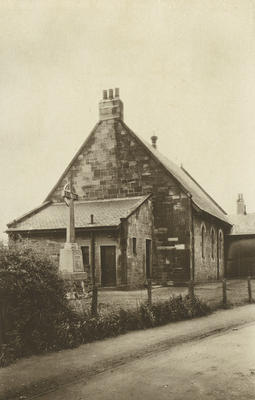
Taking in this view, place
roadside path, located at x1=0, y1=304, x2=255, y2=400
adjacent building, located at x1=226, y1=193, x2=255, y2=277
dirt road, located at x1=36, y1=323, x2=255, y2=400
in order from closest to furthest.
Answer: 1. dirt road, located at x1=36, y1=323, x2=255, y2=400
2. roadside path, located at x1=0, y1=304, x2=255, y2=400
3. adjacent building, located at x1=226, y1=193, x2=255, y2=277

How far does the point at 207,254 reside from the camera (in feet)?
96.0

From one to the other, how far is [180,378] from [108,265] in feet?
52.3

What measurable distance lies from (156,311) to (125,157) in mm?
15550

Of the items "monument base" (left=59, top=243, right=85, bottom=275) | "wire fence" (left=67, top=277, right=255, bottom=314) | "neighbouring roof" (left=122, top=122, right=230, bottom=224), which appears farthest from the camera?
"neighbouring roof" (left=122, top=122, right=230, bottom=224)

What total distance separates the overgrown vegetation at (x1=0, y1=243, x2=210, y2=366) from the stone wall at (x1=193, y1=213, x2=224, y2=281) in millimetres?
16431

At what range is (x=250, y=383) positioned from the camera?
266 inches

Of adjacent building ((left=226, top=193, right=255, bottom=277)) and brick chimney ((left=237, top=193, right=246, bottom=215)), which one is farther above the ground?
brick chimney ((left=237, top=193, right=246, bottom=215))

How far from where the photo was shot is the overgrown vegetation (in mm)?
8734

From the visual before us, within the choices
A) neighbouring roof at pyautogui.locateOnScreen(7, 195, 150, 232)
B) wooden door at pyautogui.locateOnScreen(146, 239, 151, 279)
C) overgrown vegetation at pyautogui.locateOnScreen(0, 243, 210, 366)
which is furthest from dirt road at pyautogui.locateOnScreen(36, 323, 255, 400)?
wooden door at pyautogui.locateOnScreen(146, 239, 151, 279)

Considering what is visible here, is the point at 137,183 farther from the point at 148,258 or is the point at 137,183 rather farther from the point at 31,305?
the point at 31,305

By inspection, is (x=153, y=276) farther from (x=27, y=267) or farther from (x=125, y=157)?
(x=27, y=267)

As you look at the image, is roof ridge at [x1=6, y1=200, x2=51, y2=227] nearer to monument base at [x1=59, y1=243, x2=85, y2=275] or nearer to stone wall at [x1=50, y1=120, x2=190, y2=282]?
stone wall at [x1=50, y1=120, x2=190, y2=282]

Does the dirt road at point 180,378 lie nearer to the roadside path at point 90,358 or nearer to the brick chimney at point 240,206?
the roadside path at point 90,358

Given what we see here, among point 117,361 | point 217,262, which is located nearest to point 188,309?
point 117,361
